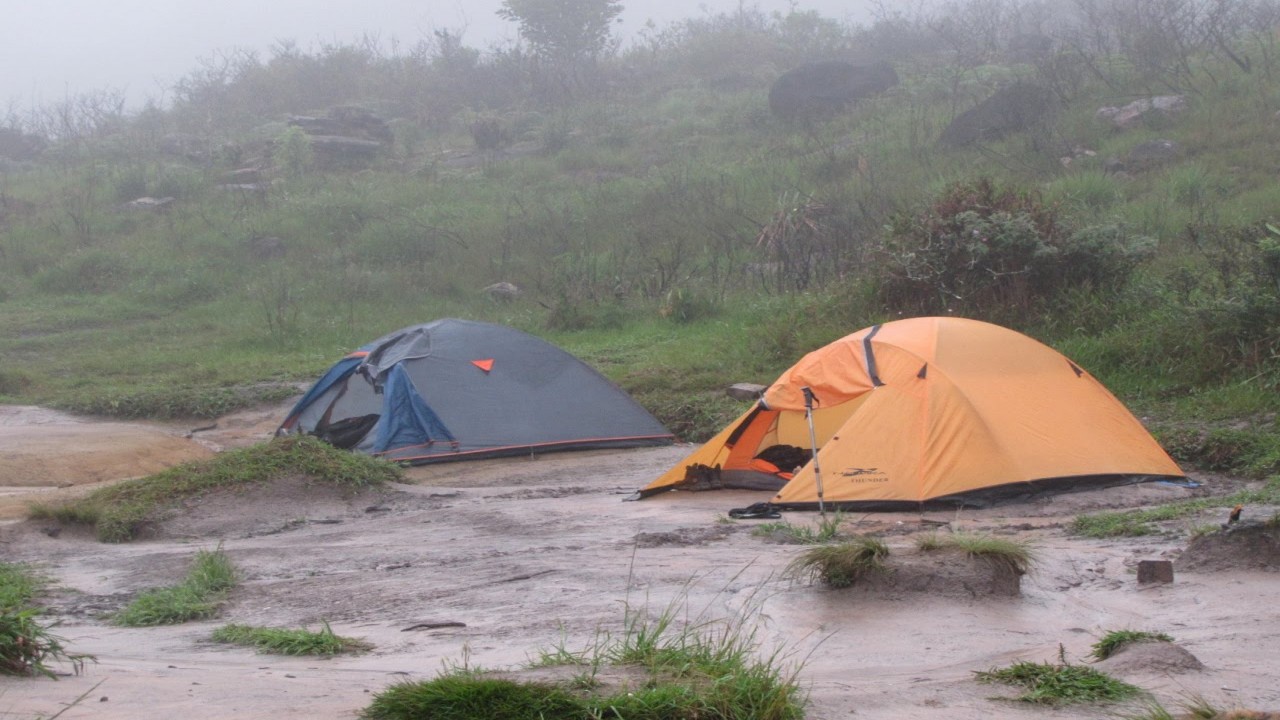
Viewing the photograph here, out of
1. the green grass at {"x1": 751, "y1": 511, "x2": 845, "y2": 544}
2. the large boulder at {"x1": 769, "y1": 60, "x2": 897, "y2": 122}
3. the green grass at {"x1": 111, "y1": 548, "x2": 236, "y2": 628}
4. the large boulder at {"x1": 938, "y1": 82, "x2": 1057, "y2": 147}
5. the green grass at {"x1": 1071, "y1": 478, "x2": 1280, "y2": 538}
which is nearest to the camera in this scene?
the green grass at {"x1": 111, "y1": 548, "x2": 236, "y2": 628}

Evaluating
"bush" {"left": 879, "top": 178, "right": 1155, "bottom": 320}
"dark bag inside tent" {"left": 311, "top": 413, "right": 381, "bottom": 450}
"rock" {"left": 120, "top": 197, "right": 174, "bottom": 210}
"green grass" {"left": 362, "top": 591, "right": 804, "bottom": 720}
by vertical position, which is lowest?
"green grass" {"left": 362, "top": 591, "right": 804, "bottom": 720}

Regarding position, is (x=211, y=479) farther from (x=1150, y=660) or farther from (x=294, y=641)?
(x=1150, y=660)

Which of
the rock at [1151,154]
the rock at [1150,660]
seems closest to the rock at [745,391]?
the rock at [1150,660]

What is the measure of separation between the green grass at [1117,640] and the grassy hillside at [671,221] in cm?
452

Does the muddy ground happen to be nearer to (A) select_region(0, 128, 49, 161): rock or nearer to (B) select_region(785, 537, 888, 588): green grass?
(B) select_region(785, 537, 888, 588): green grass

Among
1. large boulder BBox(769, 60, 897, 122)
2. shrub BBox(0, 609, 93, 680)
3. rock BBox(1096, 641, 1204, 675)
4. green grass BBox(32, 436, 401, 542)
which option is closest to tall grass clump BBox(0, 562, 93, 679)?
shrub BBox(0, 609, 93, 680)

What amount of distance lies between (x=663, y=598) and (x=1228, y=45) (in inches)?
786

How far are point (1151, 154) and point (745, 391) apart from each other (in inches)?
358

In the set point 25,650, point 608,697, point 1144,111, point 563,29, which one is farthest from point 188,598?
point 563,29

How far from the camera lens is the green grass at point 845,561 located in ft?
16.6

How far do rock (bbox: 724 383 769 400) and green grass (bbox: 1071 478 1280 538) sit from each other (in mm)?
4707

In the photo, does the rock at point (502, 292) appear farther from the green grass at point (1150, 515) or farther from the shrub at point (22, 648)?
the shrub at point (22, 648)

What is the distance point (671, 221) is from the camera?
825 inches

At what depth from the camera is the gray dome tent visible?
10633mm
